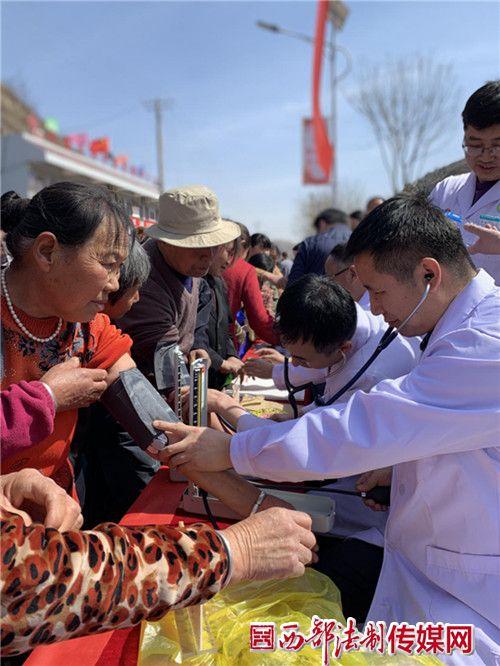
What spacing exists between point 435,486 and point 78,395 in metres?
1.00

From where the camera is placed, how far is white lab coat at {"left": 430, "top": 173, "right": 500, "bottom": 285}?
2775mm

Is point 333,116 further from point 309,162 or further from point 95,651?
point 95,651

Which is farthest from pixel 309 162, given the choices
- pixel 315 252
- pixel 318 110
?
pixel 315 252

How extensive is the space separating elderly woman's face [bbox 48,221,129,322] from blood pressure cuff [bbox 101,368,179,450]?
1.09 ft

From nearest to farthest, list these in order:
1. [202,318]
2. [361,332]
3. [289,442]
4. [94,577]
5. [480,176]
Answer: [94,577] < [289,442] < [361,332] < [480,176] < [202,318]

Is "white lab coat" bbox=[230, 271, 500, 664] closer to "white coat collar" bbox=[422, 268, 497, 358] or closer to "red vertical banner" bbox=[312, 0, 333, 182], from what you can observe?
"white coat collar" bbox=[422, 268, 497, 358]

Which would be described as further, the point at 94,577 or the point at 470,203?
the point at 470,203

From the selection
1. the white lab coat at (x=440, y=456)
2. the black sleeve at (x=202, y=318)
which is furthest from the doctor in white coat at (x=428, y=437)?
the black sleeve at (x=202, y=318)

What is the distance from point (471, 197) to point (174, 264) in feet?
4.91

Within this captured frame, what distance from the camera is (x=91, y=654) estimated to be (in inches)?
49.8

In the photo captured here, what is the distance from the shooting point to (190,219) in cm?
288

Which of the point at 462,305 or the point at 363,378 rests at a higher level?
the point at 462,305

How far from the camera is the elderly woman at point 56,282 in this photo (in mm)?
1662

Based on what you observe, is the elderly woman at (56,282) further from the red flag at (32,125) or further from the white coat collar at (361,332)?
the red flag at (32,125)
